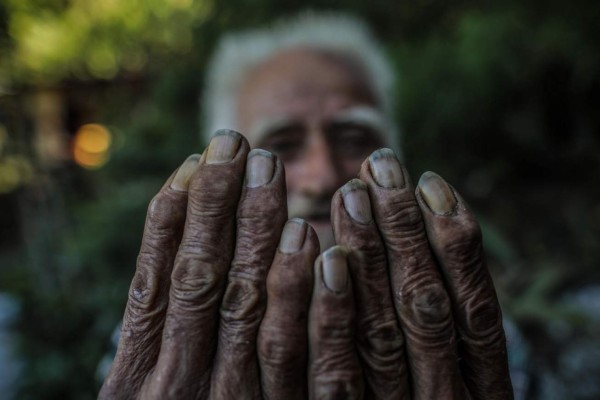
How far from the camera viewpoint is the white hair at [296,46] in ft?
6.68

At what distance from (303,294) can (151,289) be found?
27 cm

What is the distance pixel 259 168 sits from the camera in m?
0.86

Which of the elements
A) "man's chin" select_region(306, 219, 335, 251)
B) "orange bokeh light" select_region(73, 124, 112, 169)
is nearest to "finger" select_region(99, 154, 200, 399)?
"man's chin" select_region(306, 219, 335, 251)

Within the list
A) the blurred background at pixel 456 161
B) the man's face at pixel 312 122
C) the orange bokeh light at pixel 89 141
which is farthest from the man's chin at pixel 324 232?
the orange bokeh light at pixel 89 141

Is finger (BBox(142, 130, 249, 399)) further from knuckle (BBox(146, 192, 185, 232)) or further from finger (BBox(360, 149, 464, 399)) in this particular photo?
finger (BBox(360, 149, 464, 399))

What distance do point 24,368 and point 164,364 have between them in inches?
111

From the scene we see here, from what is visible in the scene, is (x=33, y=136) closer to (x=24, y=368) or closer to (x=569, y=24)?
(x=24, y=368)

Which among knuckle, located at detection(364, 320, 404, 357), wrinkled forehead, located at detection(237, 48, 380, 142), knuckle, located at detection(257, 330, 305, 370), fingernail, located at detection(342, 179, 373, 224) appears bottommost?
knuckle, located at detection(257, 330, 305, 370)

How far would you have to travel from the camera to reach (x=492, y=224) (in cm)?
369

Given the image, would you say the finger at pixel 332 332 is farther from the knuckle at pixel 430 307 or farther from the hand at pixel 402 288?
the knuckle at pixel 430 307

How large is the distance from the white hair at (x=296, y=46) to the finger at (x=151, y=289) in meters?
1.15

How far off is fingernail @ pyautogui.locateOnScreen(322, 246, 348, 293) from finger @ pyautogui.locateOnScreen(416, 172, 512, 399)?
155 mm

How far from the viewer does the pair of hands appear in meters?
0.80

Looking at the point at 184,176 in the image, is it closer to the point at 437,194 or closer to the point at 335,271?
the point at 335,271
